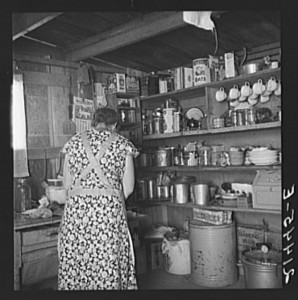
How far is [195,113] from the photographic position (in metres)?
3.41

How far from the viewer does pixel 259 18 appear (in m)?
2.54

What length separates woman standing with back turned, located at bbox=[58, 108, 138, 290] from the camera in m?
2.36

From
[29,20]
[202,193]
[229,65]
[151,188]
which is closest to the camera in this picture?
[29,20]

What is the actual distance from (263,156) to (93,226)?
1.15 meters

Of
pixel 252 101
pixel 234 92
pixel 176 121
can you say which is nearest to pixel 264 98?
pixel 252 101

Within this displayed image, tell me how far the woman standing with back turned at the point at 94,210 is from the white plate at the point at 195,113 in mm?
1091

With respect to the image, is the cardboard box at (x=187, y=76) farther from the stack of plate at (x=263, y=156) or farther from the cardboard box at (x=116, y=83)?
the stack of plate at (x=263, y=156)

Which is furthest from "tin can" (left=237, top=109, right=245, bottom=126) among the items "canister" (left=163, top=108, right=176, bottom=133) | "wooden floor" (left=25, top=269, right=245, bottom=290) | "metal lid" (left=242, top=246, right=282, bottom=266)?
"wooden floor" (left=25, top=269, right=245, bottom=290)

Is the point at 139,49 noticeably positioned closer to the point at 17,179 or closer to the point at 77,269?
the point at 17,179

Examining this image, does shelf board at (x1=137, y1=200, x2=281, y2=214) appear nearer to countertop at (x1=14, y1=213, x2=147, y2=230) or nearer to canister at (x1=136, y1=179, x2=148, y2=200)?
canister at (x1=136, y1=179, x2=148, y2=200)

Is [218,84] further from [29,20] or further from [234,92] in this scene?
[29,20]

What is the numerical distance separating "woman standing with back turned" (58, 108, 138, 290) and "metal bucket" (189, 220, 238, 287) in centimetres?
72

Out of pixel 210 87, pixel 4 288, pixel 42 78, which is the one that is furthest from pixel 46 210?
pixel 210 87

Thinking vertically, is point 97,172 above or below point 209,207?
above
